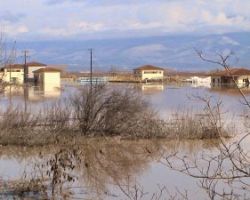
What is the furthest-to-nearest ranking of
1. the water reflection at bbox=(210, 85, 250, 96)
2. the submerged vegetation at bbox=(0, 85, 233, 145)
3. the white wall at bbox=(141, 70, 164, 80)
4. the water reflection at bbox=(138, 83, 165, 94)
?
the white wall at bbox=(141, 70, 164, 80)
the water reflection at bbox=(138, 83, 165, 94)
the submerged vegetation at bbox=(0, 85, 233, 145)
the water reflection at bbox=(210, 85, 250, 96)

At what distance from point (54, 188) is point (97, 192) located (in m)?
1.57

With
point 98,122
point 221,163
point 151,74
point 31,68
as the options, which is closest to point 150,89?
point 31,68

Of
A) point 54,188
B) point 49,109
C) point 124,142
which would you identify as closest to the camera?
point 54,188

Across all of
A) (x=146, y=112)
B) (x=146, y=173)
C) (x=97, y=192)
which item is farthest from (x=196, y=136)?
(x=97, y=192)

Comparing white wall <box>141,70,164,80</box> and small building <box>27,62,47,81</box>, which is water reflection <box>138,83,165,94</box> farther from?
small building <box>27,62,47,81</box>

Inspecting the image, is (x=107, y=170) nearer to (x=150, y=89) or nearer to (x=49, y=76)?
(x=150, y=89)

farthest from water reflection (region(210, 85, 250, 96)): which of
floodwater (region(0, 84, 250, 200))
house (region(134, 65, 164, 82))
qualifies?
house (region(134, 65, 164, 82))

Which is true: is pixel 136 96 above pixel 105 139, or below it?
above

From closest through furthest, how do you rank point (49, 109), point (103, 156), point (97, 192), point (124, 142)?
point (97, 192) < point (103, 156) < point (124, 142) < point (49, 109)

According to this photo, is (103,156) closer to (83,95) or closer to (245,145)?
(245,145)

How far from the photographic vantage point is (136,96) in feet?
92.2

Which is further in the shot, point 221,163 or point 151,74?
point 151,74

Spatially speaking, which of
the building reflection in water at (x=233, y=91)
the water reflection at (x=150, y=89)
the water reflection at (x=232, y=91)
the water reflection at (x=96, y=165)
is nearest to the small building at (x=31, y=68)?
the water reflection at (x=150, y=89)

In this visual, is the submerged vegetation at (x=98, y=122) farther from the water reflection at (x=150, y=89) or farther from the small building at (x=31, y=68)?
the small building at (x=31, y=68)
